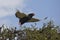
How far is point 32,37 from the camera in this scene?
17406 millimetres

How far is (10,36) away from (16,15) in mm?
3770

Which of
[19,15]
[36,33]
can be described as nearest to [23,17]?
[19,15]

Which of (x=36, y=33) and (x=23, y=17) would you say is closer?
(x=23, y=17)

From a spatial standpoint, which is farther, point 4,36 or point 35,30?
point 4,36

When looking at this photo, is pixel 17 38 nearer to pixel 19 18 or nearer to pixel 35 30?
pixel 35 30

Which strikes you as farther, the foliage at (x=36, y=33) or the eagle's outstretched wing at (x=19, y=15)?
the foliage at (x=36, y=33)

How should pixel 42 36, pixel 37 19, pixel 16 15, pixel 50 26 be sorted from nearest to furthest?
pixel 16 15 → pixel 37 19 → pixel 42 36 → pixel 50 26

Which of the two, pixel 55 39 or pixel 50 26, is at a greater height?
pixel 50 26

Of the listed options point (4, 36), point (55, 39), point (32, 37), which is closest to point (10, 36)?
point (4, 36)

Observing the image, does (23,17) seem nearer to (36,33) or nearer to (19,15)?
(19,15)

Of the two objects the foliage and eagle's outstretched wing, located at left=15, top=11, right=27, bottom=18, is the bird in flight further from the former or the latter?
the foliage

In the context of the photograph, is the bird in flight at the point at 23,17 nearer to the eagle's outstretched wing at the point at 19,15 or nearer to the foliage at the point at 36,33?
the eagle's outstretched wing at the point at 19,15

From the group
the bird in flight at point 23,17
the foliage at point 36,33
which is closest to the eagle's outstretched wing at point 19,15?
the bird in flight at point 23,17

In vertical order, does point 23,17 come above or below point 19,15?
below
